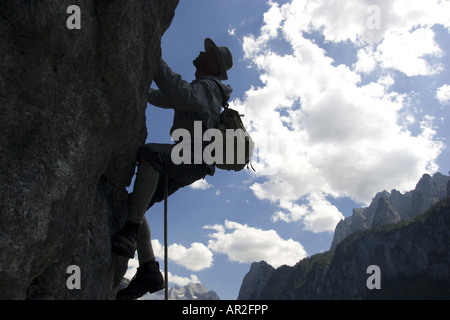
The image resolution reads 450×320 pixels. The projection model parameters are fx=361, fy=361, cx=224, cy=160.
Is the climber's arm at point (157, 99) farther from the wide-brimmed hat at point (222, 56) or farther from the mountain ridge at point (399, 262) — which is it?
the mountain ridge at point (399, 262)

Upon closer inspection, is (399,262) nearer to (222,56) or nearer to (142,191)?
(222,56)

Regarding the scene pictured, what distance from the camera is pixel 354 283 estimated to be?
560 feet

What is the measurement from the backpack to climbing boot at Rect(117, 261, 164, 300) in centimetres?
200

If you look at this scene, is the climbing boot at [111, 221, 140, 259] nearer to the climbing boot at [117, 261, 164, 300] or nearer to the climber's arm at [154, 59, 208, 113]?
the climbing boot at [117, 261, 164, 300]

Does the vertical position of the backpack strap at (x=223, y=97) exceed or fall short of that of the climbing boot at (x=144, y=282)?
it exceeds it

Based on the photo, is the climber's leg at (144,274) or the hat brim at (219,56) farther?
the hat brim at (219,56)

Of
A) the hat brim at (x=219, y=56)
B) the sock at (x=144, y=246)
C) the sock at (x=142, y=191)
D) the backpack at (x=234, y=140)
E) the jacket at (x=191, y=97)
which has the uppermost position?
the hat brim at (x=219, y=56)

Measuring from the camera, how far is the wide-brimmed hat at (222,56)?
6777mm

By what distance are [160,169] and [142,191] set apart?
0.46 m

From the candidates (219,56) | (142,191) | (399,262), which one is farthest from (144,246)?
(399,262)

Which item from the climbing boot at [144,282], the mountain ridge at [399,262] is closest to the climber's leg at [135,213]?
the climbing boot at [144,282]

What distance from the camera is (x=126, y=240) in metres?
5.41

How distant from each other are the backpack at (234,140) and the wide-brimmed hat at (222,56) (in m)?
1.07
